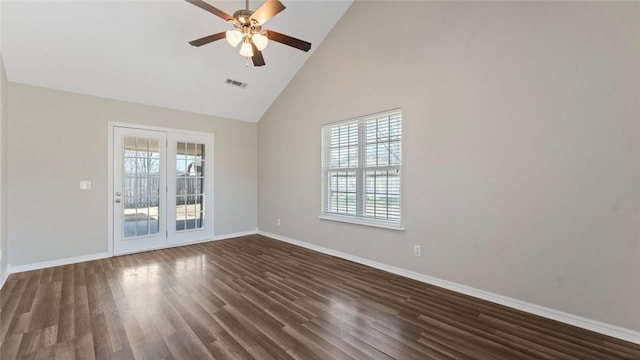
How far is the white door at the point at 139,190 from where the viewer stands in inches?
175

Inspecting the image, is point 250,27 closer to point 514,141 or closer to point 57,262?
point 514,141

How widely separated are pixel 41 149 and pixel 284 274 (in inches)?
153

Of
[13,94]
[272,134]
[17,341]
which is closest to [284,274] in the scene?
[17,341]

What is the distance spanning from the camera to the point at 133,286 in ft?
10.3

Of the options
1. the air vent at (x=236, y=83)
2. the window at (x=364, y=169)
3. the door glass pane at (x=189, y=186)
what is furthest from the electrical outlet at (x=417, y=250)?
the door glass pane at (x=189, y=186)

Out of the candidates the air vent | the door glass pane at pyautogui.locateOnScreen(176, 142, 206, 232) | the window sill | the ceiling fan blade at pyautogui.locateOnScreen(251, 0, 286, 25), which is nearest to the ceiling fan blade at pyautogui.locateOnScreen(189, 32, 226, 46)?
the ceiling fan blade at pyautogui.locateOnScreen(251, 0, 286, 25)

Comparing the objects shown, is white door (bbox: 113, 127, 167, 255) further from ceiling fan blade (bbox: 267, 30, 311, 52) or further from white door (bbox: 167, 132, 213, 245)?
ceiling fan blade (bbox: 267, 30, 311, 52)

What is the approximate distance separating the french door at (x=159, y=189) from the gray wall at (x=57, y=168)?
0.21 m

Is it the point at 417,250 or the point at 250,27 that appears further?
the point at 417,250

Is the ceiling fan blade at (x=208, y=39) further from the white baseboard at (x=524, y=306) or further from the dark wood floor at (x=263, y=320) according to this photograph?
the white baseboard at (x=524, y=306)

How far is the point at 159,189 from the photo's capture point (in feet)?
16.1

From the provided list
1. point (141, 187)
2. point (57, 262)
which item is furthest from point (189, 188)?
point (57, 262)

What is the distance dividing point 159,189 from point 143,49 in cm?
235

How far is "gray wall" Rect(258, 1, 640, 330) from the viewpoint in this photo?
7.11 ft
